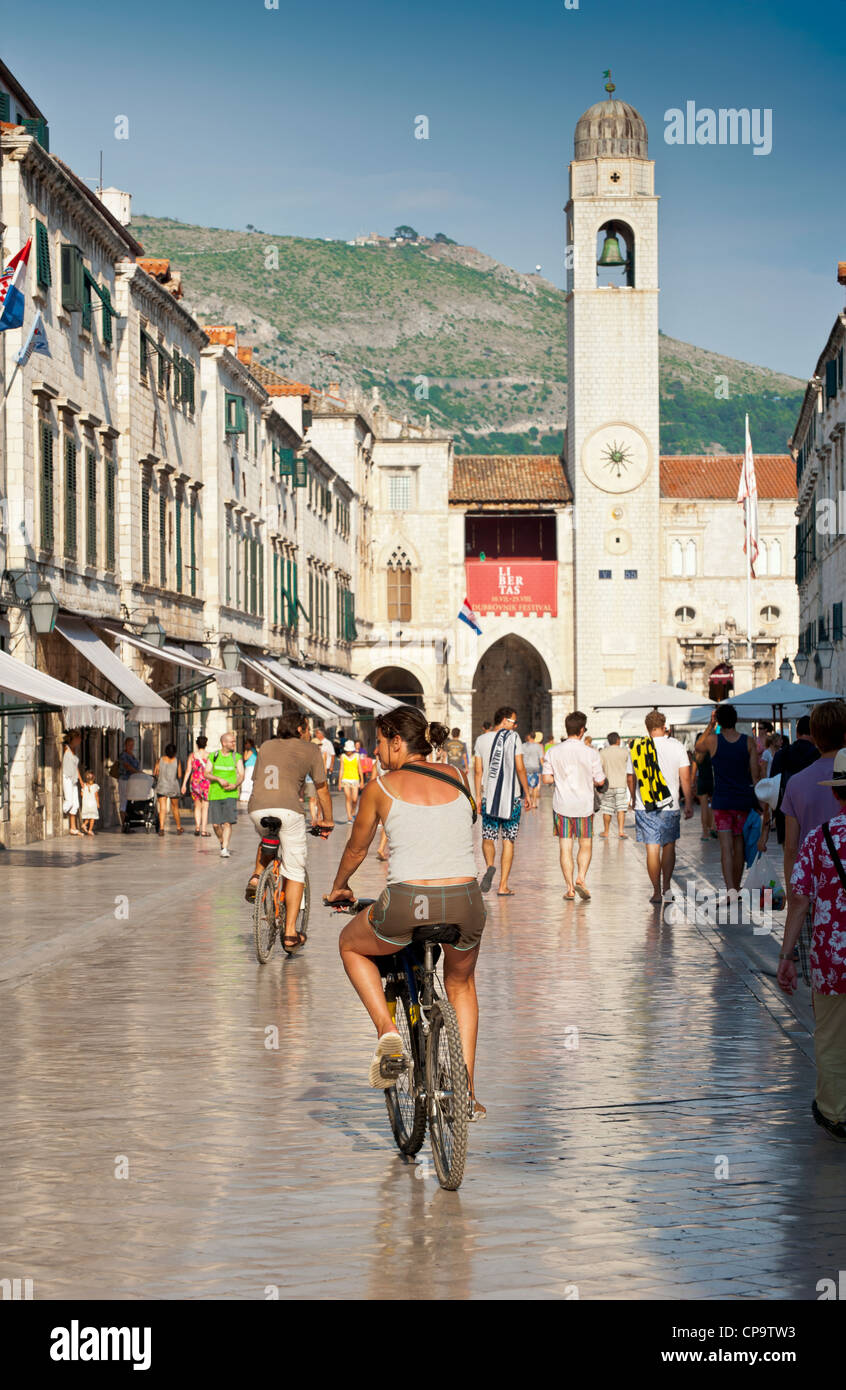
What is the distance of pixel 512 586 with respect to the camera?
74250 millimetres

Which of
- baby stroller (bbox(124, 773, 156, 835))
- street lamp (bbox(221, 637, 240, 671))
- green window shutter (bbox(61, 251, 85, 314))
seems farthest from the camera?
street lamp (bbox(221, 637, 240, 671))

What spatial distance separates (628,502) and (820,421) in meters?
25.2

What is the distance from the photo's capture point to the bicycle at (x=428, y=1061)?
6355mm

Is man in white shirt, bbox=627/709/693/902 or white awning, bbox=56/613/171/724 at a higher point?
white awning, bbox=56/613/171/724

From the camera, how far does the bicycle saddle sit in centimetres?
676

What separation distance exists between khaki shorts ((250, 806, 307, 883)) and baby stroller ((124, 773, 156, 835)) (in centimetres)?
1573

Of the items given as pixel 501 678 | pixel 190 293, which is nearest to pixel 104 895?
pixel 501 678

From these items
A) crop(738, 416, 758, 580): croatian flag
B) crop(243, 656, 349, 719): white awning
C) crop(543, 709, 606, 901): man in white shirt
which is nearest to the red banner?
crop(738, 416, 758, 580): croatian flag

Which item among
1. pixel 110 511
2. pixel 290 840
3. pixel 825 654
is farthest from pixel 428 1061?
pixel 825 654

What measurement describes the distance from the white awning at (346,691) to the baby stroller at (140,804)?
17.8 meters

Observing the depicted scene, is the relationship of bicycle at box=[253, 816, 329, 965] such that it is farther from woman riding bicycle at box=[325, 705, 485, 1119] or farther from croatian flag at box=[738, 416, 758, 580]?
croatian flag at box=[738, 416, 758, 580]

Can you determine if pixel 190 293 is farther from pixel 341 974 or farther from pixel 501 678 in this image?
pixel 341 974

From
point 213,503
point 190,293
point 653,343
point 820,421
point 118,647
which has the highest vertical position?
point 190,293

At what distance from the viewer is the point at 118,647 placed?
3053 centimetres
